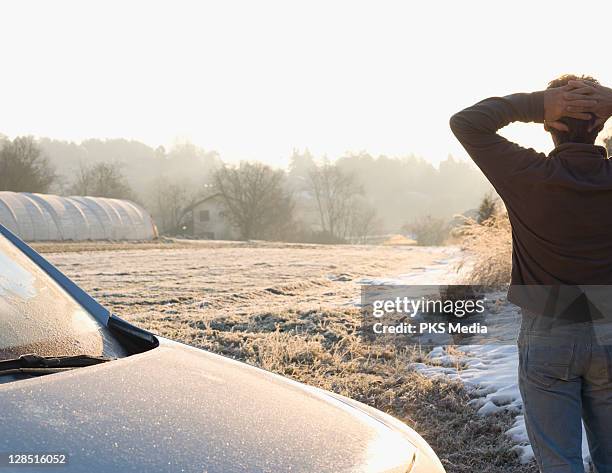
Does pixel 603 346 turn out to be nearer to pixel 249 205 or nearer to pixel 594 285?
pixel 594 285

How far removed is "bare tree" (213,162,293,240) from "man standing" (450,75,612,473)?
56.2 m

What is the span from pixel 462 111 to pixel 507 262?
8646 millimetres

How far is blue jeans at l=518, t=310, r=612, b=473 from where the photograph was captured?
232 centimetres

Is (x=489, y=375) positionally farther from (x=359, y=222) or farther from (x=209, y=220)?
(x=359, y=222)

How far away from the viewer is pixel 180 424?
5.61ft

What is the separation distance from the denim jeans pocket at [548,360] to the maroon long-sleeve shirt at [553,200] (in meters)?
0.21

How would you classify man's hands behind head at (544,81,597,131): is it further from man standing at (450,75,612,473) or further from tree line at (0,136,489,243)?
tree line at (0,136,489,243)

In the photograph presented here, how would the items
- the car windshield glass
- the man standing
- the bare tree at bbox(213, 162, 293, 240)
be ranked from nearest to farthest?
1. the car windshield glass
2. the man standing
3. the bare tree at bbox(213, 162, 293, 240)

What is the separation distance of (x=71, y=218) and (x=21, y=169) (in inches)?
789

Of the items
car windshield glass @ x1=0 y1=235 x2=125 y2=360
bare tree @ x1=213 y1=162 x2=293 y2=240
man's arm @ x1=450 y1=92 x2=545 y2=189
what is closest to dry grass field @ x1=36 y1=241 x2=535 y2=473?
man's arm @ x1=450 y1=92 x2=545 y2=189

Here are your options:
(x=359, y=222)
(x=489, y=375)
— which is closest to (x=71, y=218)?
(x=489, y=375)

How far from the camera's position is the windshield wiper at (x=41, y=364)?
1.97 metres

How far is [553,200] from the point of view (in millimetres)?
2322

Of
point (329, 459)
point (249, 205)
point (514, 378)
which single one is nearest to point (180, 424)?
point (329, 459)
